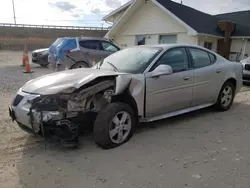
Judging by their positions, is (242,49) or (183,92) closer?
(183,92)

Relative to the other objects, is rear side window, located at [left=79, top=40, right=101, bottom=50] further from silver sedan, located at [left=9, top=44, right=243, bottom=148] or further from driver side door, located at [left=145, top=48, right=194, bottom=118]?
driver side door, located at [left=145, top=48, right=194, bottom=118]

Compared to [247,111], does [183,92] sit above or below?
above

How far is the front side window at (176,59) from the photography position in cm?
437

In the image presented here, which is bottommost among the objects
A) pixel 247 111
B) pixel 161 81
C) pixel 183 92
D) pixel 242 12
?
pixel 247 111

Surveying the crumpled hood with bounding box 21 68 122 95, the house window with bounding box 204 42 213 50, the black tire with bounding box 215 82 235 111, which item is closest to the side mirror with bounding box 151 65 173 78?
the crumpled hood with bounding box 21 68 122 95

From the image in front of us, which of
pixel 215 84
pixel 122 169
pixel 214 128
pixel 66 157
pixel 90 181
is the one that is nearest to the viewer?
pixel 90 181

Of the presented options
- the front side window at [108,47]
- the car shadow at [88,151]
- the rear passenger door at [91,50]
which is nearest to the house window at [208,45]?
the front side window at [108,47]

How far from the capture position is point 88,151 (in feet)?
11.7

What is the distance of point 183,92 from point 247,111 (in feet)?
7.15

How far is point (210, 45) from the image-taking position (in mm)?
15781

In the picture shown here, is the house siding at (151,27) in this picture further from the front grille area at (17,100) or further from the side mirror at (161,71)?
the front grille area at (17,100)

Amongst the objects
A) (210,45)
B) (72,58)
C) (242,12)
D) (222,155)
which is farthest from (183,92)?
(242,12)

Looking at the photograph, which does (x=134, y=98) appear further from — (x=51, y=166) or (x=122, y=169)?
(x=51, y=166)

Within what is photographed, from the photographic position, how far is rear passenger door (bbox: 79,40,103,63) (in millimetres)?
10217
